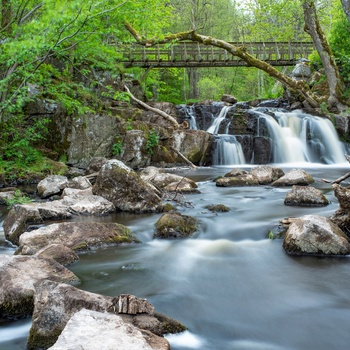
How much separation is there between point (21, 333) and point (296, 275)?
2.89m

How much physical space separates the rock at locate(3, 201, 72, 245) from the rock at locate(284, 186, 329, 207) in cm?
425

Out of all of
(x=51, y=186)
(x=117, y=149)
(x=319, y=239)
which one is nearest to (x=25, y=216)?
(x=51, y=186)

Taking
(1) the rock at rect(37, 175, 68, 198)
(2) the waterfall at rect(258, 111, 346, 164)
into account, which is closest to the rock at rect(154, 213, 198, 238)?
(1) the rock at rect(37, 175, 68, 198)

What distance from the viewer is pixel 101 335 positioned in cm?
231

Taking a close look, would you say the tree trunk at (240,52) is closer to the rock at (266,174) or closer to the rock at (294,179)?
the rock at (266,174)

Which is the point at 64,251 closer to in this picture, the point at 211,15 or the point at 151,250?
the point at 151,250

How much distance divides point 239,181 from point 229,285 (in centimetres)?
613

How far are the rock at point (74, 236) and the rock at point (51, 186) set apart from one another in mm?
3817

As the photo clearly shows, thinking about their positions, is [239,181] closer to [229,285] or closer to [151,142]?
[151,142]

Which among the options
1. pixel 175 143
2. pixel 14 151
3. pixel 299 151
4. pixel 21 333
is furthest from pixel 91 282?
pixel 299 151

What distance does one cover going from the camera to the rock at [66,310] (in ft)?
9.14

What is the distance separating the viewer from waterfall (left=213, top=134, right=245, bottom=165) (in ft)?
52.0

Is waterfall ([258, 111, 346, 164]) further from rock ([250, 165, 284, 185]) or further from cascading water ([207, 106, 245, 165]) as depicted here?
rock ([250, 165, 284, 185])

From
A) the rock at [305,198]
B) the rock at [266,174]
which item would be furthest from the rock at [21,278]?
the rock at [266,174]
